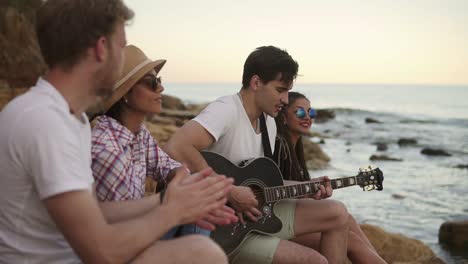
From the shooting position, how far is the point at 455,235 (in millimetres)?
8906

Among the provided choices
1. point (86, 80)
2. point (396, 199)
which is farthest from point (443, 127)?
point (86, 80)

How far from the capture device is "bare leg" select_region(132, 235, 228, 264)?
2156mm

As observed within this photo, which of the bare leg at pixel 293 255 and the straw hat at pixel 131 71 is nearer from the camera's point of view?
the straw hat at pixel 131 71

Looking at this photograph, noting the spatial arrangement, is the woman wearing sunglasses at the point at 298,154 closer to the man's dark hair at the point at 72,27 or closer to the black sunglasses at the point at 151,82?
the black sunglasses at the point at 151,82

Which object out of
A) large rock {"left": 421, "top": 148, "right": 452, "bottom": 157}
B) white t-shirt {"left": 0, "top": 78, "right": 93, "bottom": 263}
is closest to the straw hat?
white t-shirt {"left": 0, "top": 78, "right": 93, "bottom": 263}

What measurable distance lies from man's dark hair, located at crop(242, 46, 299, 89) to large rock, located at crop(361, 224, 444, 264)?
10.3ft

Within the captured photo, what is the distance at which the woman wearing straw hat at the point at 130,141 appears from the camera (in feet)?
8.68

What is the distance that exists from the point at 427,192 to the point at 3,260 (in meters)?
13.5

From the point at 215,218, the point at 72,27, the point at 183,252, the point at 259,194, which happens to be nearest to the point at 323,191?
the point at 259,194

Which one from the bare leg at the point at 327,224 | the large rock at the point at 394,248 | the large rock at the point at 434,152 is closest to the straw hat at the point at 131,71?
the bare leg at the point at 327,224

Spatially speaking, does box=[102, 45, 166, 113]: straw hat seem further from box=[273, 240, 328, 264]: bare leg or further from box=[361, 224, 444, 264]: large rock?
box=[361, 224, 444, 264]: large rock

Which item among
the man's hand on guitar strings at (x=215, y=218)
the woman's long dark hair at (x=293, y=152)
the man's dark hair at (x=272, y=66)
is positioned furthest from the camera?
Result: the woman's long dark hair at (x=293, y=152)

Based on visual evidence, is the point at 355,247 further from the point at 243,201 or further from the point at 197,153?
the point at 197,153

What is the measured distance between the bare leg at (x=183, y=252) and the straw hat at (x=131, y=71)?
103cm
